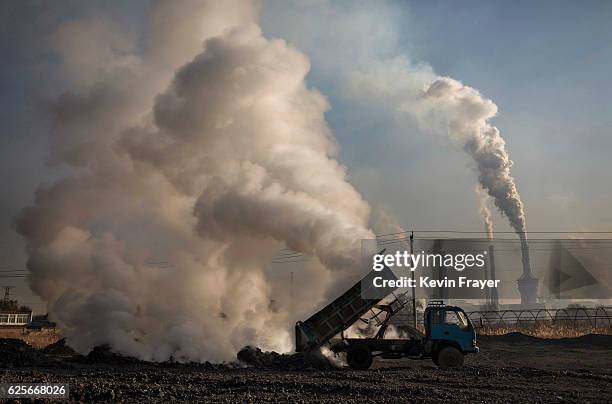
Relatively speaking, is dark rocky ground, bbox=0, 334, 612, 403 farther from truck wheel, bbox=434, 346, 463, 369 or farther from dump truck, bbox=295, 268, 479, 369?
dump truck, bbox=295, 268, 479, 369

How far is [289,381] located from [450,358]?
25.8 ft

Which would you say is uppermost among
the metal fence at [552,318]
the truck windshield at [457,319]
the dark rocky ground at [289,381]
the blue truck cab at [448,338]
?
the metal fence at [552,318]

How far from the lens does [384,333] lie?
75.3ft

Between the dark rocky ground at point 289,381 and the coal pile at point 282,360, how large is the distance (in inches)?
2.2

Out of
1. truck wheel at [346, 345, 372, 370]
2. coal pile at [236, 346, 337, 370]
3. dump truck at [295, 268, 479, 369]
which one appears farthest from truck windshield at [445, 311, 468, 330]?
coal pile at [236, 346, 337, 370]

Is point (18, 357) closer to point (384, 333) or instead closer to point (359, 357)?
point (359, 357)

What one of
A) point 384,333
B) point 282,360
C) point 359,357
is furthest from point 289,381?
point 384,333

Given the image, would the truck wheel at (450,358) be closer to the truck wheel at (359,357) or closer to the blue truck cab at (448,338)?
the blue truck cab at (448,338)

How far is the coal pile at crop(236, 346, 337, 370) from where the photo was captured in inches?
855

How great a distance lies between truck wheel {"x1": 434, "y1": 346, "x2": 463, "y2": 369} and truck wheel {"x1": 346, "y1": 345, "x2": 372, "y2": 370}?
2912mm

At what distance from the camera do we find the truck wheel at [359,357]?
2198cm

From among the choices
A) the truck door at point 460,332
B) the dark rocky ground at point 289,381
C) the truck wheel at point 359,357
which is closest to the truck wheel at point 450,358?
the truck door at point 460,332

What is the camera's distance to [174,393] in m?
14.8

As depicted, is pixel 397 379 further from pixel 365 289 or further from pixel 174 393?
pixel 174 393
